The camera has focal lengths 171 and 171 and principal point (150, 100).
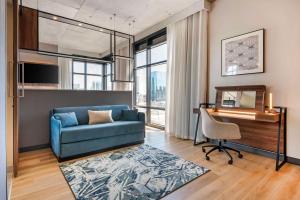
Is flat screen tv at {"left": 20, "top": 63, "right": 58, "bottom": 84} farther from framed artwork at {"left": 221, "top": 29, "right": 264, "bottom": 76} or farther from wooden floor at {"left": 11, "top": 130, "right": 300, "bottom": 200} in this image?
framed artwork at {"left": 221, "top": 29, "right": 264, "bottom": 76}

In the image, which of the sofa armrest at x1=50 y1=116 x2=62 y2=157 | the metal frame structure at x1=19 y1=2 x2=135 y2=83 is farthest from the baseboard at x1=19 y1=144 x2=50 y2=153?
the metal frame structure at x1=19 y1=2 x2=135 y2=83

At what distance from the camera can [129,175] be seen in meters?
2.26

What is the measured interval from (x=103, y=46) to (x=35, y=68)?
8.37 feet

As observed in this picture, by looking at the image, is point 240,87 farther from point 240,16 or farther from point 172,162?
point 172,162

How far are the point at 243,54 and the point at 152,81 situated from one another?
284cm

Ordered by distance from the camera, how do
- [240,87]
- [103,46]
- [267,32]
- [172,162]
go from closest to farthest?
[172,162]
[267,32]
[240,87]
[103,46]

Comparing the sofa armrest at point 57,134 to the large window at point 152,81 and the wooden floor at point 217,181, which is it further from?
the large window at point 152,81

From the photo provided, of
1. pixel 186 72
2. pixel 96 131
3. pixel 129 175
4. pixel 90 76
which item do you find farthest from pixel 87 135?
pixel 90 76

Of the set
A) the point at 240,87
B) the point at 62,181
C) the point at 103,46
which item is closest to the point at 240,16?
the point at 240,87

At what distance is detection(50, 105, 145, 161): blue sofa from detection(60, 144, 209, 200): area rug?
0.22m

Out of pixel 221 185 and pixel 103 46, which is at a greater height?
pixel 103 46

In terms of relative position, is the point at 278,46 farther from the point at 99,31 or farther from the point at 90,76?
the point at 90,76

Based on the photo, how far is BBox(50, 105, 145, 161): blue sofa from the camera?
2.74 metres

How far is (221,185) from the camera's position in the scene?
2016 mm
